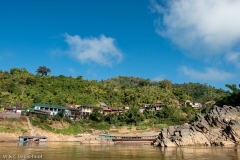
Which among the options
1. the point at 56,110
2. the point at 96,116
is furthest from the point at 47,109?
the point at 96,116

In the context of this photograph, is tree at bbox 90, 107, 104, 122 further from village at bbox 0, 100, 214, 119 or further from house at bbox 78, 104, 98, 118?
house at bbox 78, 104, 98, 118

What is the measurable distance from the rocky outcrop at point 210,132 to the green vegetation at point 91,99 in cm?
1788

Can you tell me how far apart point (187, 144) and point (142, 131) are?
25148 millimetres

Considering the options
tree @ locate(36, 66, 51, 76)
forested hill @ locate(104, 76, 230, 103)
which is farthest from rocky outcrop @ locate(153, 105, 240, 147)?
tree @ locate(36, 66, 51, 76)

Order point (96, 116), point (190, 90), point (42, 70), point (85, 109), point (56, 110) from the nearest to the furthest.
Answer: point (56, 110), point (96, 116), point (85, 109), point (42, 70), point (190, 90)

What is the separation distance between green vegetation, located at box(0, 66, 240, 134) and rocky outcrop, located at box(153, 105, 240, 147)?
17.9 m

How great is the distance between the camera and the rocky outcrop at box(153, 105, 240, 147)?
113 feet

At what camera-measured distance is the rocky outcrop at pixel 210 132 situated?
34.6 metres

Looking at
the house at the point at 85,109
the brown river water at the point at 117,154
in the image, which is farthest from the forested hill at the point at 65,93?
the brown river water at the point at 117,154

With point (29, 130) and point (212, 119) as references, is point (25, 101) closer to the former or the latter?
point (29, 130)

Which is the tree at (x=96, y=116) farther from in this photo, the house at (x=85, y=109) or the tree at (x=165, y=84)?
the tree at (x=165, y=84)

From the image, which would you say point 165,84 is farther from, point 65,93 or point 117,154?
point 117,154

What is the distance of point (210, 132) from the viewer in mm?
36906

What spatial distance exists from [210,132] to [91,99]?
50.1 meters
